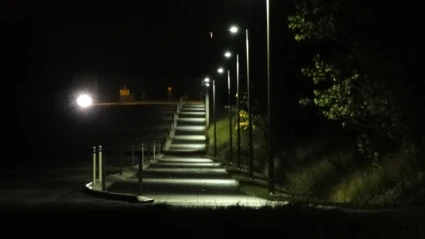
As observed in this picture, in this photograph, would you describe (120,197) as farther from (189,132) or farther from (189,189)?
(189,132)

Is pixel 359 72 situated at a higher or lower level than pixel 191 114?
higher

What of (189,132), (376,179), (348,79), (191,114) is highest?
(348,79)

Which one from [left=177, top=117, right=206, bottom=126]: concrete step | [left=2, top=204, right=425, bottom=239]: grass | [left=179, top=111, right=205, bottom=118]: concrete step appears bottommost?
[left=2, top=204, right=425, bottom=239]: grass

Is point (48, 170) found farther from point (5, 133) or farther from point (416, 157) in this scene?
point (5, 133)

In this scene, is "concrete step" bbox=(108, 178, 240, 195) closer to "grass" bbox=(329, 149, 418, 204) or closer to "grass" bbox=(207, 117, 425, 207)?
"grass" bbox=(207, 117, 425, 207)

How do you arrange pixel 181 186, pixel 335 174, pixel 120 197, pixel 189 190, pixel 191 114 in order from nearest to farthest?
pixel 120 197 → pixel 189 190 → pixel 335 174 → pixel 181 186 → pixel 191 114

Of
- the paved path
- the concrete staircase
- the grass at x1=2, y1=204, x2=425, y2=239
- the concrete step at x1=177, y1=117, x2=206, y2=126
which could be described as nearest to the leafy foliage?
the paved path

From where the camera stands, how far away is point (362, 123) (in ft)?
95.3

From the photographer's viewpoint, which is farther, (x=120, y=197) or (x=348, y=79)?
(x=348, y=79)

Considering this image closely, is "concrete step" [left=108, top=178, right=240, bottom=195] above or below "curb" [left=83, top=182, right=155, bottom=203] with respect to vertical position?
below

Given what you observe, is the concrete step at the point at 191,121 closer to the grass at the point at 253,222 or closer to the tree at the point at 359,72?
the tree at the point at 359,72

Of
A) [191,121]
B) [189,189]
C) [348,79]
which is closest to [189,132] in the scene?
[191,121]

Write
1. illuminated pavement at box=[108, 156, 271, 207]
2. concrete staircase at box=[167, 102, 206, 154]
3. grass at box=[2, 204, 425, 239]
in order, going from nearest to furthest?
grass at box=[2, 204, 425, 239], illuminated pavement at box=[108, 156, 271, 207], concrete staircase at box=[167, 102, 206, 154]

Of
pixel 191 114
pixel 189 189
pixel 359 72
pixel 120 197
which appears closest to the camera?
pixel 120 197
